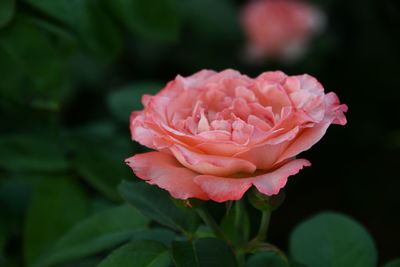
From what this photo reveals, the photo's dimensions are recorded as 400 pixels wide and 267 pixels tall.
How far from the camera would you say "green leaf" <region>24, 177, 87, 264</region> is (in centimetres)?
97

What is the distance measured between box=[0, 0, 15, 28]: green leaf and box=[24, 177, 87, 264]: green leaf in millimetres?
308

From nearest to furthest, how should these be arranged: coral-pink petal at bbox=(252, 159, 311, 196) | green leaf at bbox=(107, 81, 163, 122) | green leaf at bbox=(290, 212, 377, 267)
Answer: coral-pink petal at bbox=(252, 159, 311, 196), green leaf at bbox=(290, 212, 377, 267), green leaf at bbox=(107, 81, 163, 122)

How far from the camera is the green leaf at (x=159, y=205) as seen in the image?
0.69 metres

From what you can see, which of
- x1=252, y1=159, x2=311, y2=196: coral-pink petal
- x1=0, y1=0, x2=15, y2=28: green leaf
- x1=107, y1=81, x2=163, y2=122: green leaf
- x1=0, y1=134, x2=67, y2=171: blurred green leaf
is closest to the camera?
x1=252, y1=159, x2=311, y2=196: coral-pink petal

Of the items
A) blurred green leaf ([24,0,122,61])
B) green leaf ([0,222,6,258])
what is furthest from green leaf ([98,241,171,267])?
blurred green leaf ([24,0,122,61])

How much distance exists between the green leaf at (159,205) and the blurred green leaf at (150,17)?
412 millimetres

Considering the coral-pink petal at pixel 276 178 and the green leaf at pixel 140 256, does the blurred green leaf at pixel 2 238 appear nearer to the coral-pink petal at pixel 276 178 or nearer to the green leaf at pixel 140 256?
the green leaf at pixel 140 256

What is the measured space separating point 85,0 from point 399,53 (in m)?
1.32

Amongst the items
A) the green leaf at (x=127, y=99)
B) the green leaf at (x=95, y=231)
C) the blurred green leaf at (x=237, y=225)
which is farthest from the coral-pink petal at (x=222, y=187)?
the green leaf at (x=127, y=99)

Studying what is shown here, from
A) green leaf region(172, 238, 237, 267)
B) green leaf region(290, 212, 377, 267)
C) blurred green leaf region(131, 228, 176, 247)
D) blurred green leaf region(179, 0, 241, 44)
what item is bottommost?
green leaf region(290, 212, 377, 267)

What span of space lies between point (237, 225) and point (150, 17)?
51 centimetres

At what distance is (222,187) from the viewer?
554 mm

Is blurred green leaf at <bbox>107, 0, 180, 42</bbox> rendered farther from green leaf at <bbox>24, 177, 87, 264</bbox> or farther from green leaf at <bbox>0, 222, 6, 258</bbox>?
green leaf at <bbox>0, 222, 6, 258</bbox>

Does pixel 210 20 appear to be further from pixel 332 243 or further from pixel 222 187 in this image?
pixel 222 187
